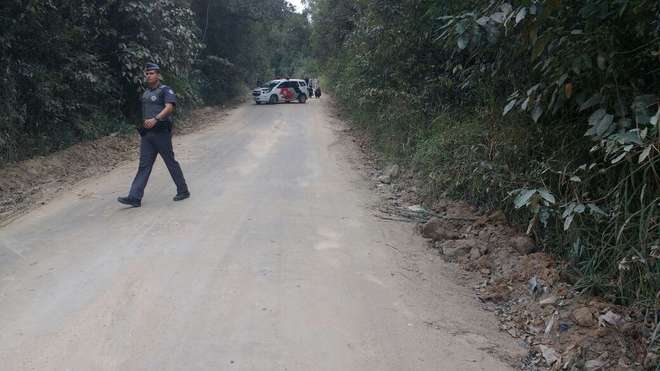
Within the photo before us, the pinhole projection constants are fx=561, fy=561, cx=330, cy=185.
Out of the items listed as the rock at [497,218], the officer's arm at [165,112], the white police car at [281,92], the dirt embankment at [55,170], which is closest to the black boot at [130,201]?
the officer's arm at [165,112]

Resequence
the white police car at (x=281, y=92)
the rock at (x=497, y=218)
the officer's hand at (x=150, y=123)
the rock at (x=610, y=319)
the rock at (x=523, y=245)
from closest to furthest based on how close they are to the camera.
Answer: the rock at (x=610, y=319), the rock at (x=523, y=245), the rock at (x=497, y=218), the officer's hand at (x=150, y=123), the white police car at (x=281, y=92)

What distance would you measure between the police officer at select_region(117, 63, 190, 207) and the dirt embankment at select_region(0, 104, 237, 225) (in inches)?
65.0

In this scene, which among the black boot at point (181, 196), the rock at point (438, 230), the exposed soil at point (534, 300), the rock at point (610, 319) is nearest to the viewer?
the exposed soil at point (534, 300)

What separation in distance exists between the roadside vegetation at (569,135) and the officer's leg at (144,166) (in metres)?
3.62

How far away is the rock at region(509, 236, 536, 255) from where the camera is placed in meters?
5.11

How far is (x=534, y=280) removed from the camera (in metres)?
4.58

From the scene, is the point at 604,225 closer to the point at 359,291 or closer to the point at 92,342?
the point at 359,291

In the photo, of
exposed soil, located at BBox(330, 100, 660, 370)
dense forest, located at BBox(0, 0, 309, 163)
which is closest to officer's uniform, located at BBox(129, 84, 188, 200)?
exposed soil, located at BBox(330, 100, 660, 370)

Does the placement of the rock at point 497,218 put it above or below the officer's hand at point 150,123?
below

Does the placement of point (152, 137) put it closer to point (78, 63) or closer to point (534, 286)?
point (534, 286)

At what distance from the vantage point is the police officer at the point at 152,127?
710 cm

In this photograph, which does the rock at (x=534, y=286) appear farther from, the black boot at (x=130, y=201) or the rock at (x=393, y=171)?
the black boot at (x=130, y=201)

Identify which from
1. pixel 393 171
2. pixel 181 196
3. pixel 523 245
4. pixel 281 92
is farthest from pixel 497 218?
pixel 281 92

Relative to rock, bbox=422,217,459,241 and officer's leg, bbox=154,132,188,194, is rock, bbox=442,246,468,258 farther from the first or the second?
officer's leg, bbox=154,132,188,194
